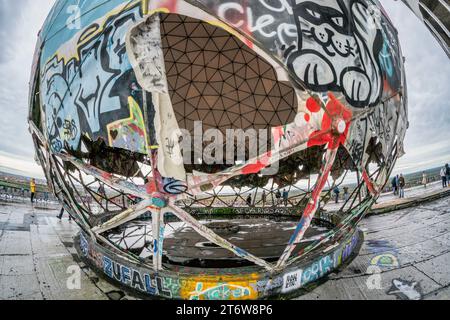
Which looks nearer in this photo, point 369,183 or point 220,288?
point 220,288

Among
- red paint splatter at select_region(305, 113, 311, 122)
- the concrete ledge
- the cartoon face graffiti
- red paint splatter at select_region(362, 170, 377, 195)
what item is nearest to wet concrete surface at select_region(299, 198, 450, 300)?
the concrete ledge

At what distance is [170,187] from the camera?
4133mm

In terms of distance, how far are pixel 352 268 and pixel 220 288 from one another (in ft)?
11.1

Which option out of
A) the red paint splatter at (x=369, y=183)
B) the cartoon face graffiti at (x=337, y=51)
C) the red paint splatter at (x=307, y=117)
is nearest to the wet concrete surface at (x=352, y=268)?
the red paint splatter at (x=369, y=183)

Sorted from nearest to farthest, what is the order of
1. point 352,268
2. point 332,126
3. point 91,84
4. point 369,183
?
point 332,126 → point 91,84 → point 352,268 → point 369,183

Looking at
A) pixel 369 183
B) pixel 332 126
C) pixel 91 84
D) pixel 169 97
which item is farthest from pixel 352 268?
pixel 91 84

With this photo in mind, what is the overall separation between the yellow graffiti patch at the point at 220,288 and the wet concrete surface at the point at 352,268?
107 cm

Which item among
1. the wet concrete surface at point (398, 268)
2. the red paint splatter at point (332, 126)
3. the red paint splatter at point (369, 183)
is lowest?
the wet concrete surface at point (398, 268)

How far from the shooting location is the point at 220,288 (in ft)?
13.5

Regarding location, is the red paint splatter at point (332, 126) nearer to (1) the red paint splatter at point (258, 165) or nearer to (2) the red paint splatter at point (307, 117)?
(2) the red paint splatter at point (307, 117)

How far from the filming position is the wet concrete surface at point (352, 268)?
14.2ft

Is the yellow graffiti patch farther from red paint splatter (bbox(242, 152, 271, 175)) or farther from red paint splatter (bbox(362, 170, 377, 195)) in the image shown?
red paint splatter (bbox(362, 170, 377, 195))

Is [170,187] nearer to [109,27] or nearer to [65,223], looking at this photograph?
[109,27]

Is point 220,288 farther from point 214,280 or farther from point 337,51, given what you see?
point 337,51
